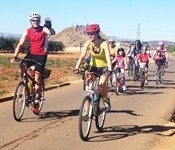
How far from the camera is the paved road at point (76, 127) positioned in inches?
299

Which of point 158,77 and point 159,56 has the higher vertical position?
point 159,56

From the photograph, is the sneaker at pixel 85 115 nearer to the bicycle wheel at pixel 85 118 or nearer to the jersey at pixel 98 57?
the bicycle wheel at pixel 85 118

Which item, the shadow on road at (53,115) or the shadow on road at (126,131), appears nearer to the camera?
the shadow on road at (126,131)

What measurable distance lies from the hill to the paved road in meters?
103

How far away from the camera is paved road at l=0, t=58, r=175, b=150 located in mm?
7586

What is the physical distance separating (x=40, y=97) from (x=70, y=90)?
6.23m

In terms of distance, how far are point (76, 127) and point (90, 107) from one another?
1.23 meters

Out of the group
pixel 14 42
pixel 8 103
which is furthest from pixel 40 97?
pixel 14 42

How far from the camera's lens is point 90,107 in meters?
7.86

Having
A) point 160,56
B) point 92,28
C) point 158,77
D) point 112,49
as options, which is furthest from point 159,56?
point 92,28

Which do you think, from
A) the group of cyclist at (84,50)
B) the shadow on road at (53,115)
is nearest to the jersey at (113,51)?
the shadow on road at (53,115)

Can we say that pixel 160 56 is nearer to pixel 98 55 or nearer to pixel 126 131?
pixel 126 131

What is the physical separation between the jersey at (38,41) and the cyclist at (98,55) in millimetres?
1365

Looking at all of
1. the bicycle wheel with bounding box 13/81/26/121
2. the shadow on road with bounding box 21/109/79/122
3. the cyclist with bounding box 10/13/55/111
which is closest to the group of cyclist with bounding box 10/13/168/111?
the cyclist with bounding box 10/13/55/111
